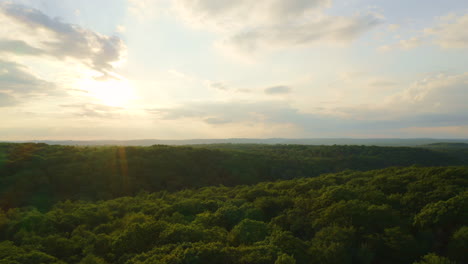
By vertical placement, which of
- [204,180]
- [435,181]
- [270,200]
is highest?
[435,181]

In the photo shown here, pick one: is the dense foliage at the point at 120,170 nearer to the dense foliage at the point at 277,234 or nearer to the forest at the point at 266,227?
the forest at the point at 266,227

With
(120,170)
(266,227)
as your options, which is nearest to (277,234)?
(266,227)

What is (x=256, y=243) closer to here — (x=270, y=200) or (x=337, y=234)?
(x=337, y=234)

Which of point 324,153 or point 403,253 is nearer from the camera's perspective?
point 403,253

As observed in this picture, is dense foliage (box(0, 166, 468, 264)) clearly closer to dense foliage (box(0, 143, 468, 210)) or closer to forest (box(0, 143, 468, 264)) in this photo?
forest (box(0, 143, 468, 264))

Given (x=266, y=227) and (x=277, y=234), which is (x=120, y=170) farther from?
(x=277, y=234)

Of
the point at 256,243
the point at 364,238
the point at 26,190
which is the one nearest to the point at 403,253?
the point at 364,238
